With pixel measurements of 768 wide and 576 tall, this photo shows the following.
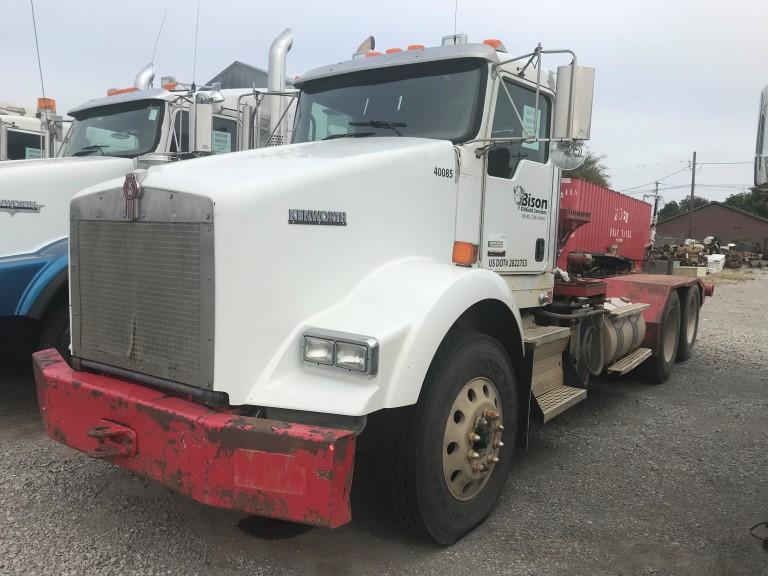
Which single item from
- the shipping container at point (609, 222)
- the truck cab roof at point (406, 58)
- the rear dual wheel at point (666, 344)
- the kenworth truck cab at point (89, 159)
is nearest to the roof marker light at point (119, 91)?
the kenworth truck cab at point (89, 159)

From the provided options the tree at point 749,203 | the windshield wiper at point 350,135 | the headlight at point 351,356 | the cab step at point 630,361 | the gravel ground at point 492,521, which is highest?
the tree at point 749,203

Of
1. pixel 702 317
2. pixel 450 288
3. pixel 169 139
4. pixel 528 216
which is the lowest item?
pixel 702 317

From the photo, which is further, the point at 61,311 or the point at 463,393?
the point at 61,311

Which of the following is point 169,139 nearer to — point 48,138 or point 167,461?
point 48,138

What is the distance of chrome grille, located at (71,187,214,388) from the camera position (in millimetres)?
2746

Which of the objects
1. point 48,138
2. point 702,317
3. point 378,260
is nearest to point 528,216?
point 378,260

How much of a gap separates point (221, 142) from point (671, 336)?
5.74 m

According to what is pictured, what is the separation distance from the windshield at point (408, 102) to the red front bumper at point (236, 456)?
218 cm

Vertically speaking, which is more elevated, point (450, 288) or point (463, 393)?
point (450, 288)

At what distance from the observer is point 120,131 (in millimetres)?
6418

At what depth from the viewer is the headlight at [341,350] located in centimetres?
266

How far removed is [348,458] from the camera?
8.38 ft

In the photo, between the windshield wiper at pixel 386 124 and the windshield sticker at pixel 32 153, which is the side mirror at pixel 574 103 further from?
the windshield sticker at pixel 32 153

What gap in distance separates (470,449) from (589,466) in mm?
1636
